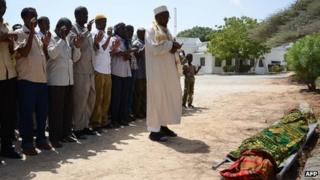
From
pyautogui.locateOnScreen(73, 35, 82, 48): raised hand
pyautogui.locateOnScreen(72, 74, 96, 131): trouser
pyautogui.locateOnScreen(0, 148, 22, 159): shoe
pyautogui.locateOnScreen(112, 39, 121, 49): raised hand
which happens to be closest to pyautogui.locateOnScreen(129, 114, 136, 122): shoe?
pyautogui.locateOnScreen(112, 39, 121, 49): raised hand

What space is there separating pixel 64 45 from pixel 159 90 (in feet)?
5.61

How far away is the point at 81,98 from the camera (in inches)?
281

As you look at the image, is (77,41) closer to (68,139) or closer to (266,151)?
(68,139)

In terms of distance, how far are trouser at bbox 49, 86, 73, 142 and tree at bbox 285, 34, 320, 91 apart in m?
11.7

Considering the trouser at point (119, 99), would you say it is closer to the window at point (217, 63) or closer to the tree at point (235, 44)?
the tree at point (235, 44)

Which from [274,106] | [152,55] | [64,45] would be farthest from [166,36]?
[274,106]

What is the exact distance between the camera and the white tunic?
7156 millimetres

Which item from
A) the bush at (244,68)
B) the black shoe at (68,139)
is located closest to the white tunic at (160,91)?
the black shoe at (68,139)

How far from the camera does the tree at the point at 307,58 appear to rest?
16312 mm

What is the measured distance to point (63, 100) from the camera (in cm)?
653

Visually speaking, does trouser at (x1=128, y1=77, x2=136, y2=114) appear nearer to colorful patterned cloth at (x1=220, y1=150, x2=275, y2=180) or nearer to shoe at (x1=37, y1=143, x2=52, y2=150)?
shoe at (x1=37, y1=143, x2=52, y2=150)

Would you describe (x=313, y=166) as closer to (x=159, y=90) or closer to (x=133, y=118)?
(x=159, y=90)

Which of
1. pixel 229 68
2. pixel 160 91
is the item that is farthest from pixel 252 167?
pixel 229 68

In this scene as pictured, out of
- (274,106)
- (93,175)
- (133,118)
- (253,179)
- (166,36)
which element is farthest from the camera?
(274,106)
